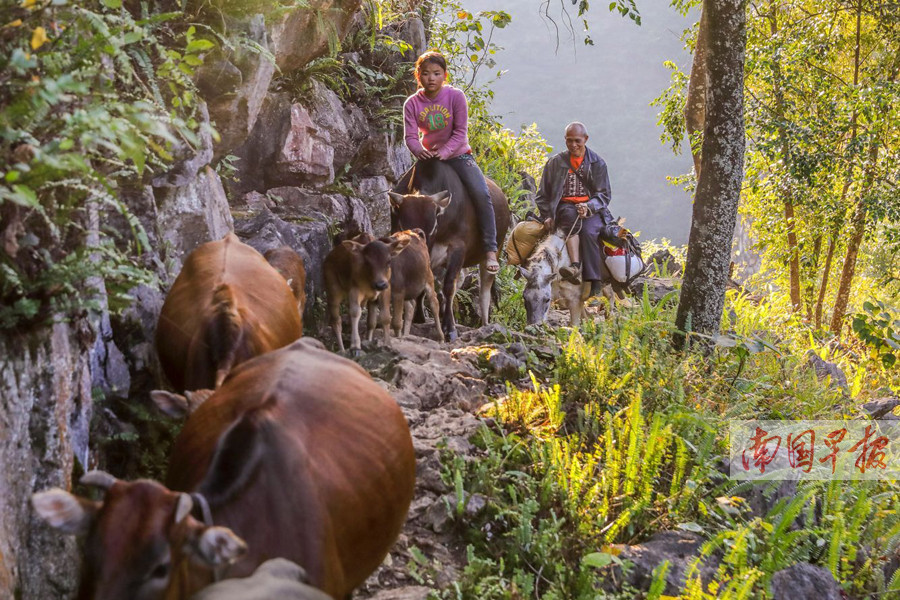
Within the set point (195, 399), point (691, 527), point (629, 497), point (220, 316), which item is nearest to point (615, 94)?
point (629, 497)

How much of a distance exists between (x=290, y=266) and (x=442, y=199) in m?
3.14

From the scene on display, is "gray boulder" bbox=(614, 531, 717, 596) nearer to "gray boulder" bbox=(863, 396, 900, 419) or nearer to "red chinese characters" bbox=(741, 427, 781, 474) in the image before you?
"red chinese characters" bbox=(741, 427, 781, 474)

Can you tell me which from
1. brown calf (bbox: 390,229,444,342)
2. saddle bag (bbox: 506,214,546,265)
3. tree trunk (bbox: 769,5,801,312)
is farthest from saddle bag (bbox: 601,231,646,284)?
tree trunk (bbox: 769,5,801,312)

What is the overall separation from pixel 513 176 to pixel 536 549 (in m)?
13.3

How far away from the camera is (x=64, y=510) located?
259 centimetres

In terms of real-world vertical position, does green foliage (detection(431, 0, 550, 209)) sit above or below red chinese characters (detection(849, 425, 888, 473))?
above

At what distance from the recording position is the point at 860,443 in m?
7.73

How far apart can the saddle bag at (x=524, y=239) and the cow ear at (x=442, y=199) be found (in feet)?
6.10

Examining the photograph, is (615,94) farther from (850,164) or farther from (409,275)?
(409,275)

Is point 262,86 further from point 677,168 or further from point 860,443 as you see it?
point 677,168

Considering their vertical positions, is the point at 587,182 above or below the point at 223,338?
above

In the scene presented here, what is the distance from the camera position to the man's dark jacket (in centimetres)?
1122

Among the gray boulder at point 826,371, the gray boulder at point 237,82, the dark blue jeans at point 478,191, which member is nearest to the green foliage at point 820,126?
the gray boulder at point 826,371

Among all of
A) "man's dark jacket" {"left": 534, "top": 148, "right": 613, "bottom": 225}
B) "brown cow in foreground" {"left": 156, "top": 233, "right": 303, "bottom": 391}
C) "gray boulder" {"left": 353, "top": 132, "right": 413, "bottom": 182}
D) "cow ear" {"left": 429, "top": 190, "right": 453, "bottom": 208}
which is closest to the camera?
"brown cow in foreground" {"left": 156, "top": 233, "right": 303, "bottom": 391}
